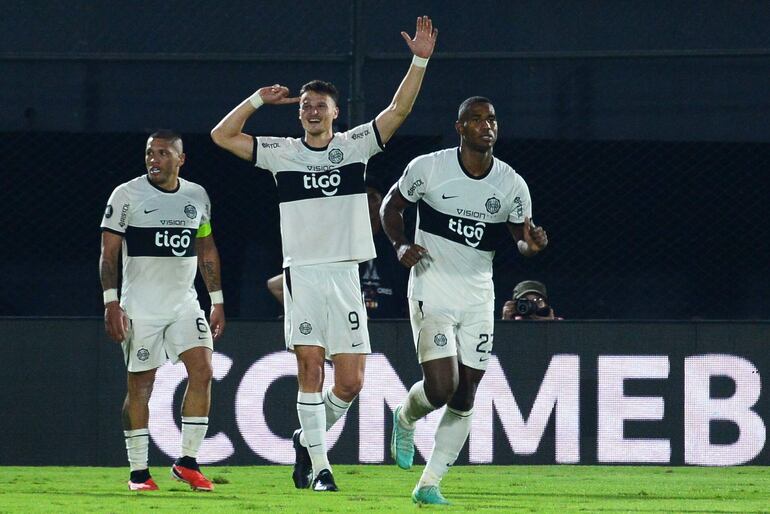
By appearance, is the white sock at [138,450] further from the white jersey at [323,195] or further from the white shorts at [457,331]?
the white shorts at [457,331]

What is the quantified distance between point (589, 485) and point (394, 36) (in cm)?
481

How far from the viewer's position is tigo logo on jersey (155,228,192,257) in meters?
8.25

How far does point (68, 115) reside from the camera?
12484mm

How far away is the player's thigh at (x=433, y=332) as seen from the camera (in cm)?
749

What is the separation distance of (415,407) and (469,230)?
1006mm

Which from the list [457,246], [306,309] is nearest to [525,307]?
[457,246]

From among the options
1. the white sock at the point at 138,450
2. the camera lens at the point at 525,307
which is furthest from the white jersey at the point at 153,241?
the camera lens at the point at 525,307

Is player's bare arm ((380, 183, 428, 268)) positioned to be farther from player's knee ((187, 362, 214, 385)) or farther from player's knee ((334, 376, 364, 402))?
player's knee ((187, 362, 214, 385))

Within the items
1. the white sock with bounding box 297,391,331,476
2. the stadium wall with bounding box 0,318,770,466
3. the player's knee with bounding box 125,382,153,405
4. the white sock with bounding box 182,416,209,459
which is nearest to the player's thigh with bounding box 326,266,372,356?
the white sock with bounding box 297,391,331,476

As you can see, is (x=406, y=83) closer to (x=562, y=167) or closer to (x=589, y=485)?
(x=589, y=485)

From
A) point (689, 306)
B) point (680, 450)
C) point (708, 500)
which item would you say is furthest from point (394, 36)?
point (708, 500)

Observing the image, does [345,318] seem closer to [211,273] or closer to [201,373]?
[201,373]

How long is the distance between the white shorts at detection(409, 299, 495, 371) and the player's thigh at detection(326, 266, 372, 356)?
0.29m

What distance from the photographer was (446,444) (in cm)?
728
